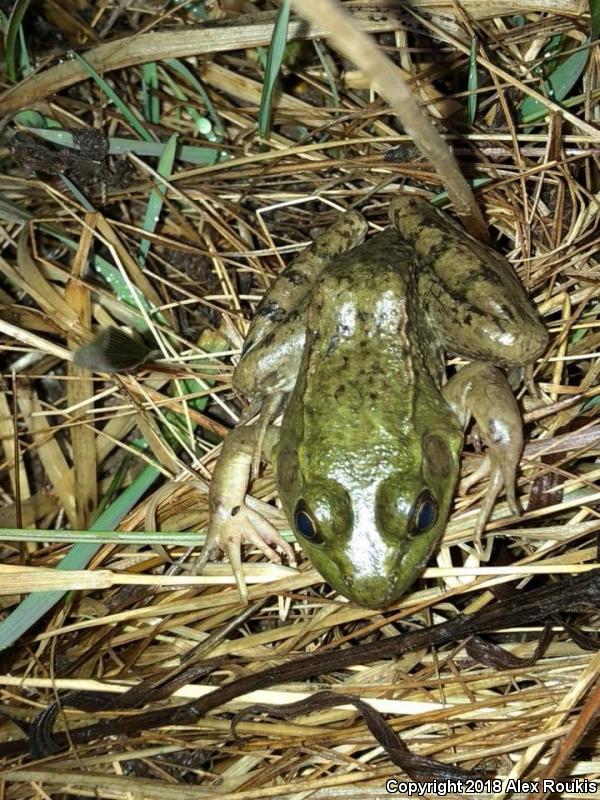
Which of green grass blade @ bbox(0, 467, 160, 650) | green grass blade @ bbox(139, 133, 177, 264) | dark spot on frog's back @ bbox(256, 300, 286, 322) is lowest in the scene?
green grass blade @ bbox(0, 467, 160, 650)

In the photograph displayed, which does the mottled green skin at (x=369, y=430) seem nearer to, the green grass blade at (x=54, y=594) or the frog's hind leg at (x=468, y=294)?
the frog's hind leg at (x=468, y=294)

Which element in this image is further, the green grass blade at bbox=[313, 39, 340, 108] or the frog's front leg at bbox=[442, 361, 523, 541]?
the green grass blade at bbox=[313, 39, 340, 108]

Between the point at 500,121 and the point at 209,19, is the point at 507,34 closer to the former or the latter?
the point at 500,121

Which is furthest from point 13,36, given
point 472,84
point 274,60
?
point 472,84

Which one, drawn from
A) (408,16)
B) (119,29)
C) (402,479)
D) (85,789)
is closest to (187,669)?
(85,789)

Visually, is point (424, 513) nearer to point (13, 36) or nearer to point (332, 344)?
point (332, 344)

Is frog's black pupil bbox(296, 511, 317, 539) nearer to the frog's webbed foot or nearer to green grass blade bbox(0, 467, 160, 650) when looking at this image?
the frog's webbed foot

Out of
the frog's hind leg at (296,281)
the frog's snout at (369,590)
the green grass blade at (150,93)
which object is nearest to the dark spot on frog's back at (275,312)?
the frog's hind leg at (296,281)

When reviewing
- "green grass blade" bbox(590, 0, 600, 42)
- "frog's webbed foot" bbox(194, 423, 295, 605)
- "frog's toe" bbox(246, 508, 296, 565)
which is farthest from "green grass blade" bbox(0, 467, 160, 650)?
"green grass blade" bbox(590, 0, 600, 42)
